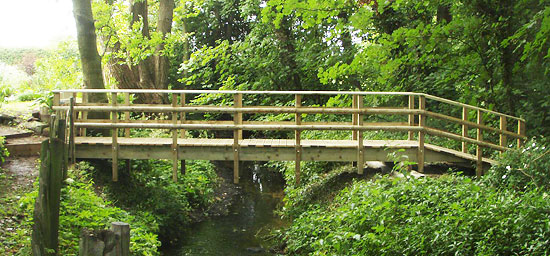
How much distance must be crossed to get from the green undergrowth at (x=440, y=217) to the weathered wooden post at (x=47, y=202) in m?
3.61

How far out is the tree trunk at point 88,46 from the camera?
11562mm

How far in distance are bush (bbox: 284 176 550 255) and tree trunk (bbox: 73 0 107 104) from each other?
592 cm

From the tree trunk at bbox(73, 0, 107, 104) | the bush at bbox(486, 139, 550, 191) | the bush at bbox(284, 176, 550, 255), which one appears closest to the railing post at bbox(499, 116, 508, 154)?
the bush at bbox(486, 139, 550, 191)

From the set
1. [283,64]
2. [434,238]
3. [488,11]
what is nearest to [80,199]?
[434,238]

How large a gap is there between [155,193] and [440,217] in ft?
20.2

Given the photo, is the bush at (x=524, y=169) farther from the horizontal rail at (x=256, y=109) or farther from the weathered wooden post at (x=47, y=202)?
the weathered wooden post at (x=47, y=202)

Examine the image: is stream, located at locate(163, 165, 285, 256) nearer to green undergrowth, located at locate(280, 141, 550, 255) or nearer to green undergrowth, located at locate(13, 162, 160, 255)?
green undergrowth, located at locate(280, 141, 550, 255)

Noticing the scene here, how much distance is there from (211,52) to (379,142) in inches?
290

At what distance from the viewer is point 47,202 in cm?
593

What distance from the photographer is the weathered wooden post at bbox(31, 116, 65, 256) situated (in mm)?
5820

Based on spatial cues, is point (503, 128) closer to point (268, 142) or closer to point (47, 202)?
point (268, 142)

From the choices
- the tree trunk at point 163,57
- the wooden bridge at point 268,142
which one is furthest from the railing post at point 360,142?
the tree trunk at point 163,57

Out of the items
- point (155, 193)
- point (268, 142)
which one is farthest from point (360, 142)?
point (155, 193)

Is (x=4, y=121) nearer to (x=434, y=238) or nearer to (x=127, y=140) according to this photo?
(x=127, y=140)
